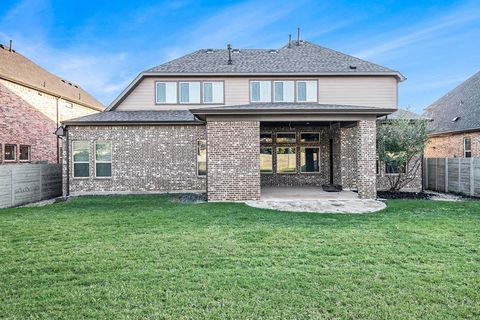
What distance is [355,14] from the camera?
64.2 ft

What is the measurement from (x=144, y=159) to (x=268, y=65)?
7979 millimetres

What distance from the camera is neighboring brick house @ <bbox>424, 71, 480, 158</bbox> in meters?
16.1

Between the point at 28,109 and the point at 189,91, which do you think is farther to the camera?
the point at 28,109

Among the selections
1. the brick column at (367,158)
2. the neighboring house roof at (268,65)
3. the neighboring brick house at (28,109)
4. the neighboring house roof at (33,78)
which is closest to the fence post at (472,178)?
the brick column at (367,158)

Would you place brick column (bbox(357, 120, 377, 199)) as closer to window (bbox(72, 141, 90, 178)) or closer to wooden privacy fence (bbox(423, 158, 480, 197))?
wooden privacy fence (bbox(423, 158, 480, 197))

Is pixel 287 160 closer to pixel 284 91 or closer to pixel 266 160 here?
pixel 266 160

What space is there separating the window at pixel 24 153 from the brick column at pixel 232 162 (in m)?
12.9

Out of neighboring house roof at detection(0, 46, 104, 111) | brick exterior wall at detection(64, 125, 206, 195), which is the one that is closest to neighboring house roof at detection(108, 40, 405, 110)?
brick exterior wall at detection(64, 125, 206, 195)

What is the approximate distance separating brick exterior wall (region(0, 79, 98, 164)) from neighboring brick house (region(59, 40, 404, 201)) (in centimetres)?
543

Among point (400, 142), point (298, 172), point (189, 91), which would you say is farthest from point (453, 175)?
point (189, 91)

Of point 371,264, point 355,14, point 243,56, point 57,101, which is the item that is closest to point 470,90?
point 355,14

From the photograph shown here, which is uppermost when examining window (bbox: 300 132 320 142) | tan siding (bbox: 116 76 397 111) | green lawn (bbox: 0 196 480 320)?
tan siding (bbox: 116 76 397 111)

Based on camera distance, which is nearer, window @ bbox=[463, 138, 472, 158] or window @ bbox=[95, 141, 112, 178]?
window @ bbox=[95, 141, 112, 178]

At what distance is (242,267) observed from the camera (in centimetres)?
461
